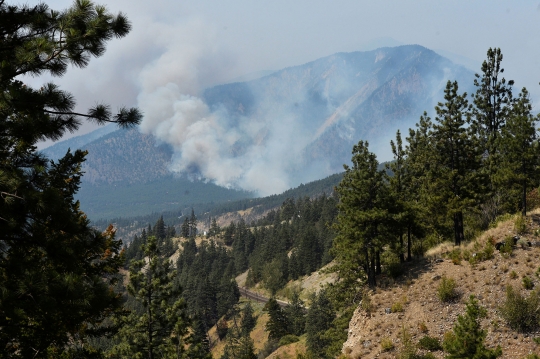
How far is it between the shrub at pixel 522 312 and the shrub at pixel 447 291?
3.11 metres

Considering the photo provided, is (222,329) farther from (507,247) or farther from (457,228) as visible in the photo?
(507,247)

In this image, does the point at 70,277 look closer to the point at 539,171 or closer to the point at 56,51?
the point at 56,51

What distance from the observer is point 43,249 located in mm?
6570

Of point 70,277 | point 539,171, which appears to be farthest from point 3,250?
point 539,171

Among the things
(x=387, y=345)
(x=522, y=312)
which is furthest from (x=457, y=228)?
(x=387, y=345)

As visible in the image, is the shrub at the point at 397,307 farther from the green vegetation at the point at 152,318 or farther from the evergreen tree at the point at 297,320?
the evergreen tree at the point at 297,320

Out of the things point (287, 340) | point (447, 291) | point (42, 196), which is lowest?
point (287, 340)

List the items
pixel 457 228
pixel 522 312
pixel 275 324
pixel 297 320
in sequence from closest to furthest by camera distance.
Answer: pixel 522 312 < pixel 457 228 < pixel 275 324 < pixel 297 320

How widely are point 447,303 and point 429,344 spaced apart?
347 centimetres

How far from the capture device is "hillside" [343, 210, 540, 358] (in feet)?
57.4

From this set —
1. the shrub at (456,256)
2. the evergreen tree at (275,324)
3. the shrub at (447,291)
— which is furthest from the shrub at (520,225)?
the evergreen tree at (275,324)

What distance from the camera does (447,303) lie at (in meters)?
20.0

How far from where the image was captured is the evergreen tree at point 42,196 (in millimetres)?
5754

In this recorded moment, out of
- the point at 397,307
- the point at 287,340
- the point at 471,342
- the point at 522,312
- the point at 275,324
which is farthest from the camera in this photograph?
the point at 275,324
